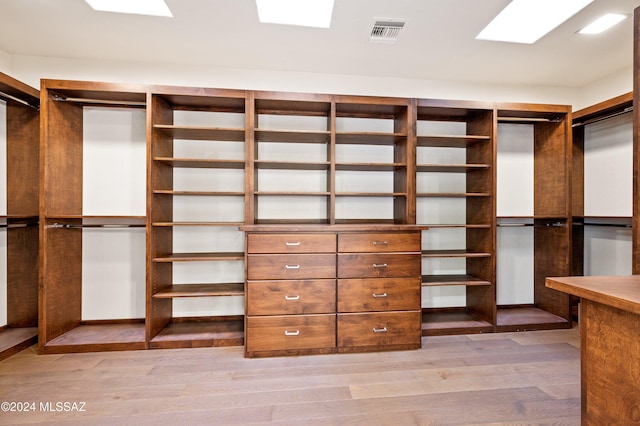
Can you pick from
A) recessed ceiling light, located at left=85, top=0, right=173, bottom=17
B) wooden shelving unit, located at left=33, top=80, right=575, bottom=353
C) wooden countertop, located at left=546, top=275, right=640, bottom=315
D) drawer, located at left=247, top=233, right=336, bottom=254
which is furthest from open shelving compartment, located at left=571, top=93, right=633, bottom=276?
recessed ceiling light, located at left=85, top=0, right=173, bottom=17

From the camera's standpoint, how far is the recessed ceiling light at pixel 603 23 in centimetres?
216

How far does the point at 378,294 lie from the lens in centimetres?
247

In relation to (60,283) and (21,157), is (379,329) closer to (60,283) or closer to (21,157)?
(60,283)

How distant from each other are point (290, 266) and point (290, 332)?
0.52 metres

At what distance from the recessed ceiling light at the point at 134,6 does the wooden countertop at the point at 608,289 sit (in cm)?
274

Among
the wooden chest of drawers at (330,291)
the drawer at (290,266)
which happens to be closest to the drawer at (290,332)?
the wooden chest of drawers at (330,291)

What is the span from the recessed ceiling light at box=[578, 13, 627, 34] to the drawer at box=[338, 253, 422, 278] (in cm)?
214

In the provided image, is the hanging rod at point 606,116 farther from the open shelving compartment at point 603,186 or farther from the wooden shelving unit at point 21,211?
the wooden shelving unit at point 21,211

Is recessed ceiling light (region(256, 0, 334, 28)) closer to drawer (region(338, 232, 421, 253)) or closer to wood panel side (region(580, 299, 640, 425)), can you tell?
drawer (region(338, 232, 421, 253))

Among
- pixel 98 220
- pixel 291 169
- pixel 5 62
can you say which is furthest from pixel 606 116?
pixel 5 62

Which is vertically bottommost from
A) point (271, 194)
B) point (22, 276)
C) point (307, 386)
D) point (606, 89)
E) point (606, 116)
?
point (307, 386)

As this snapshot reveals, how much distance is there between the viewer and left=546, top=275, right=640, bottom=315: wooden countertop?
89cm

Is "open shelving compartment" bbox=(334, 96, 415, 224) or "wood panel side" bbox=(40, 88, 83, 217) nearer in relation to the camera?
"wood panel side" bbox=(40, 88, 83, 217)

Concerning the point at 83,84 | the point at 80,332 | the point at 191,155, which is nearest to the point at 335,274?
the point at 191,155
